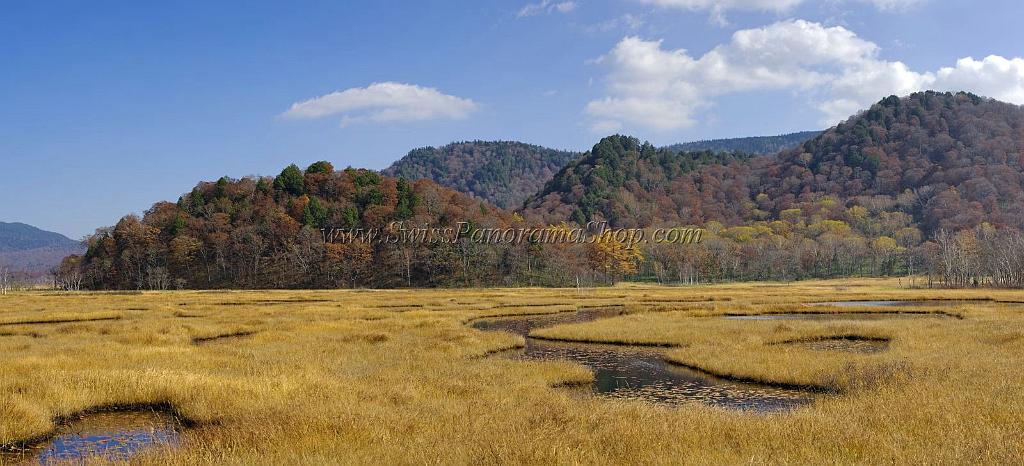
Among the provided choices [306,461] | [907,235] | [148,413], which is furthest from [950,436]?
[907,235]

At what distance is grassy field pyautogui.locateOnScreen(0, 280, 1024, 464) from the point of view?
36.8ft

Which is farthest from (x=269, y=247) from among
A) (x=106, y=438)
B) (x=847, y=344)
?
(x=106, y=438)

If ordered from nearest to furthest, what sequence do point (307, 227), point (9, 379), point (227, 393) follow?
1. point (227, 393)
2. point (9, 379)
3. point (307, 227)

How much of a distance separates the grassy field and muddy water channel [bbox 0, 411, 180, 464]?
19.2 inches

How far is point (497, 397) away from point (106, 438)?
921 centimetres

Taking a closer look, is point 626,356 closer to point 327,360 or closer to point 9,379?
point 327,360

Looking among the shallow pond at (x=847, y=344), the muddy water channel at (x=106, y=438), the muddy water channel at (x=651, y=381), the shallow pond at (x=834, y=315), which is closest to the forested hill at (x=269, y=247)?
the shallow pond at (x=834, y=315)

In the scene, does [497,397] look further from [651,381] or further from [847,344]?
[847,344]

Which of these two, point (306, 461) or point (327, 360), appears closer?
point (306, 461)

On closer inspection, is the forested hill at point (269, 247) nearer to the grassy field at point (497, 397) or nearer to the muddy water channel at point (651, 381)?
the grassy field at point (497, 397)

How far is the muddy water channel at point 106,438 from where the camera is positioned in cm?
1318

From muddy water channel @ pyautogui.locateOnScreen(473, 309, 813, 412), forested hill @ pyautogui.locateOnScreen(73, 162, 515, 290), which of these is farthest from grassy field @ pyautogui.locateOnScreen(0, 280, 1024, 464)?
forested hill @ pyautogui.locateOnScreen(73, 162, 515, 290)

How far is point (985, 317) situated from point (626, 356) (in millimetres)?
28270

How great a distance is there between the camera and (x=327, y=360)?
2550 centimetres
